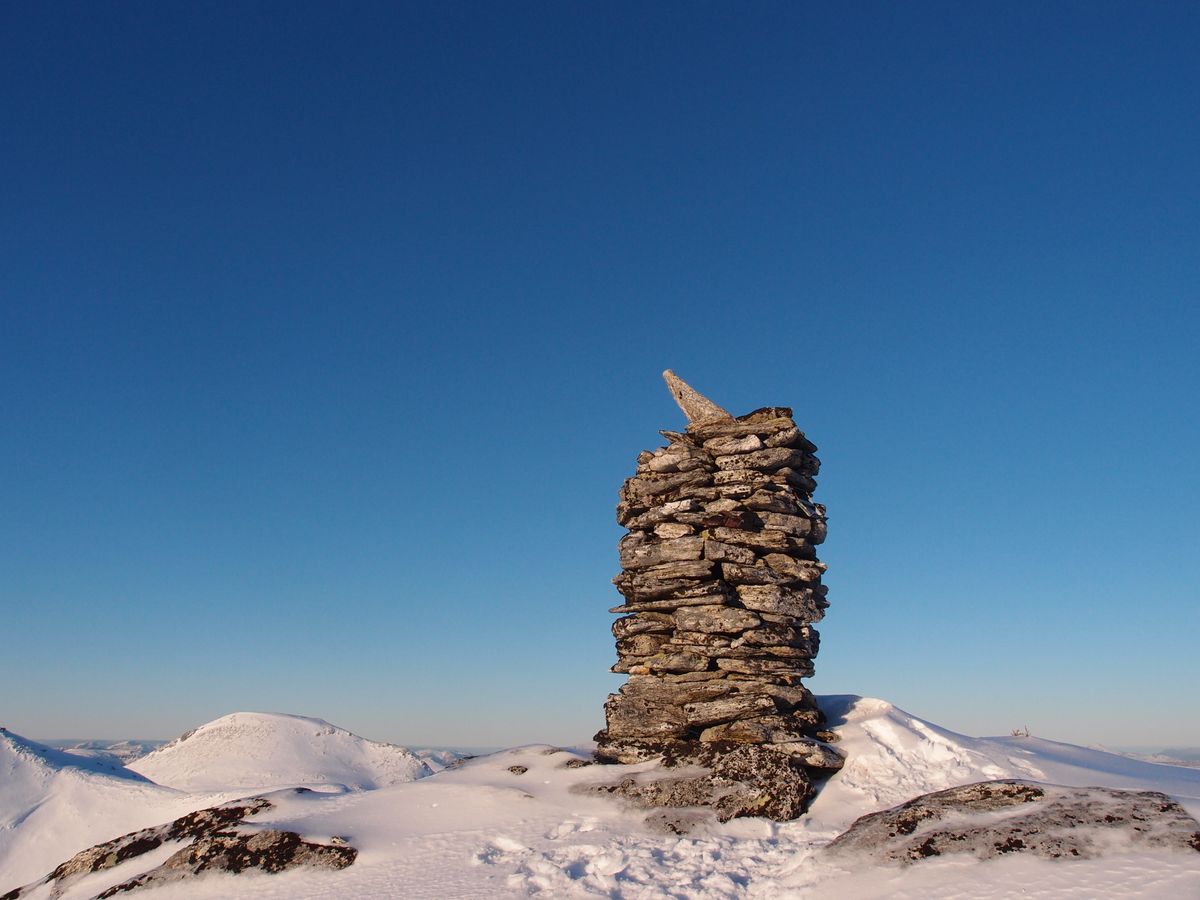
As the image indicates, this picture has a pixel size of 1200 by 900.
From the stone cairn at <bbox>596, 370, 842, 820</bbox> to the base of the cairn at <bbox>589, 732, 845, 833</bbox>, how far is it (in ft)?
0.42

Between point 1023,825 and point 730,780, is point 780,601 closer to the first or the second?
point 730,780

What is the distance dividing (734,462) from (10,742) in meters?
36.7

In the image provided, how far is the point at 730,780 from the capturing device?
50.0ft

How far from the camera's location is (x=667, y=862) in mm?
12297

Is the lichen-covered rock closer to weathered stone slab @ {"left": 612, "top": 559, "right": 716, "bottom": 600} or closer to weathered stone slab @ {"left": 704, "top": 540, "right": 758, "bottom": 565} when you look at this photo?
weathered stone slab @ {"left": 612, "top": 559, "right": 716, "bottom": 600}

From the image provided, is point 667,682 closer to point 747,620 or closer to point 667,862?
point 747,620

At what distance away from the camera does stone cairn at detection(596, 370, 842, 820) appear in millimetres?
18297

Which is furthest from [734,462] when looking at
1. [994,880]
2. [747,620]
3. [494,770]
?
[994,880]

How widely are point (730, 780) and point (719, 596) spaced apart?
4983 mm

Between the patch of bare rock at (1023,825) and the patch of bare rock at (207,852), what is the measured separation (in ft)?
27.4

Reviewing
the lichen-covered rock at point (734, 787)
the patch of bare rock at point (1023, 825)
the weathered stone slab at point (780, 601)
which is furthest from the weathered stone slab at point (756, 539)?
the patch of bare rock at point (1023, 825)

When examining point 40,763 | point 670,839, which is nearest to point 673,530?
point 670,839

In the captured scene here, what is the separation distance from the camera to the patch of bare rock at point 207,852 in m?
13.2

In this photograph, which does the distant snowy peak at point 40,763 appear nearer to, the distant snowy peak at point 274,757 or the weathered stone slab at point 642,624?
the distant snowy peak at point 274,757
